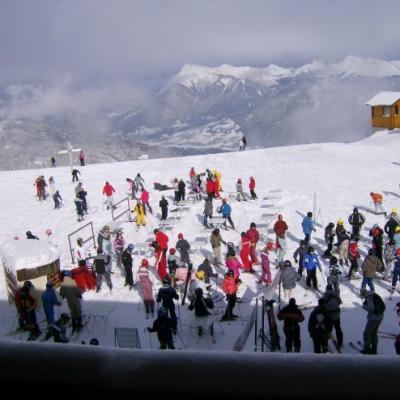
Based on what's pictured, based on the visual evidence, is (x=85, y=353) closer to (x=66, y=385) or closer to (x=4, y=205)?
(x=66, y=385)

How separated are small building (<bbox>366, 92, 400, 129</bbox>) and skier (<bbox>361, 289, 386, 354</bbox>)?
42.3 meters

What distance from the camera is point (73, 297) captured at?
12.5 meters

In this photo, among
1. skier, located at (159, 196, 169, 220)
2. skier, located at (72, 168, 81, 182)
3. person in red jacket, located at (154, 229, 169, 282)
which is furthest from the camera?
skier, located at (72, 168, 81, 182)

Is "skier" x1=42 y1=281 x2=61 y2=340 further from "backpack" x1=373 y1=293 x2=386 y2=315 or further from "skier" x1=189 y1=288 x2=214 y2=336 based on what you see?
"backpack" x1=373 y1=293 x2=386 y2=315

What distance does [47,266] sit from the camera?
557 inches

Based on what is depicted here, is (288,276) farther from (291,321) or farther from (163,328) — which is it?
(163,328)

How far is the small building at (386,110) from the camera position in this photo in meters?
48.2

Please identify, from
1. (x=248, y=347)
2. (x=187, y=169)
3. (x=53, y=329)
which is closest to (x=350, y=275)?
(x=248, y=347)

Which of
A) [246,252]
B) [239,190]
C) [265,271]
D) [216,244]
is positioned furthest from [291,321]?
[239,190]

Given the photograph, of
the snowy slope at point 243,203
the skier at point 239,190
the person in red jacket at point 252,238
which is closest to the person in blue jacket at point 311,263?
the snowy slope at point 243,203

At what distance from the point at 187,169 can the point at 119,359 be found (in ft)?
114

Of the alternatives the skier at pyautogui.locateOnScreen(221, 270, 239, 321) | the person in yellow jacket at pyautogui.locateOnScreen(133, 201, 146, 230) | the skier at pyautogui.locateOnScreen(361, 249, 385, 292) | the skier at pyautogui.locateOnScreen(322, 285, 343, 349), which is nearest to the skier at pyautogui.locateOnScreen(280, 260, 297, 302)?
the skier at pyautogui.locateOnScreen(221, 270, 239, 321)

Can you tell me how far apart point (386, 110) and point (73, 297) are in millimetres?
44887

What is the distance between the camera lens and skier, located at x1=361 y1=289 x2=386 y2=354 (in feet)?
32.5
